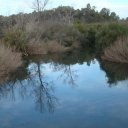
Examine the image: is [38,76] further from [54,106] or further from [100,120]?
[100,120]

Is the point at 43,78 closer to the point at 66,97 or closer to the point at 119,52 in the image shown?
the point at 66,97

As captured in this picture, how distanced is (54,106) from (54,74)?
27.3 feet

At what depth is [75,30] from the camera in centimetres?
4075

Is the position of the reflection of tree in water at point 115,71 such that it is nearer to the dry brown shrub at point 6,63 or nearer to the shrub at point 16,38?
the dry brown shrub at point 6,63

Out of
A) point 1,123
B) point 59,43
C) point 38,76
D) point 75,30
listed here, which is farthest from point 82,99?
point 75,30

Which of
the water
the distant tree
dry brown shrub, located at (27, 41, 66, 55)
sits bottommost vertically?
the water

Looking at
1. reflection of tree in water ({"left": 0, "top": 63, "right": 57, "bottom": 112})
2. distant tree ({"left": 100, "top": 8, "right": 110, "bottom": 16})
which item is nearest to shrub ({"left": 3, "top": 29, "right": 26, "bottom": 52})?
reflection of tree in water ({"left": 0, "top": 63, "right": 57, "bottom": 112})

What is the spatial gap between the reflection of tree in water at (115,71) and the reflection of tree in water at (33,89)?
3.37 m

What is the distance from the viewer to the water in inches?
430

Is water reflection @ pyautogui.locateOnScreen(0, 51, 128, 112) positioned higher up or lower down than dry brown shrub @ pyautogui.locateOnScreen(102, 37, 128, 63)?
lower down

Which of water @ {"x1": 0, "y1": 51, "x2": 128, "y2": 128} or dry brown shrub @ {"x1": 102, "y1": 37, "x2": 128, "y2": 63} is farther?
dry brown shrub @ {"x1": 102, "y1": 37, "x2": 128, "y2": 63}

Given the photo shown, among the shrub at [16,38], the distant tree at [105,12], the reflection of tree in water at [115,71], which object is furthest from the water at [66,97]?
the distant tree at [105,12]

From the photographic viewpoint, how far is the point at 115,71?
20.5 metres

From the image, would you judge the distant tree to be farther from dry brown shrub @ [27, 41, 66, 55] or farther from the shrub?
the shrub
